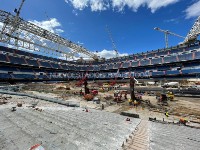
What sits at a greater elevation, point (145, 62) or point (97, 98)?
point (145, 62)

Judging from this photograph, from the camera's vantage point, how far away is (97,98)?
30344mm

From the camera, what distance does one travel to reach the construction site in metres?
10.4

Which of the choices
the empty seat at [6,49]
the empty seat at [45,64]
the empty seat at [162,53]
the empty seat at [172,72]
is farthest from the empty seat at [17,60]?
the empty seat at [162,53]

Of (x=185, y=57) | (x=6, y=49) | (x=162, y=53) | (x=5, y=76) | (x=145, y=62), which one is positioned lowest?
(x=5, y=76)

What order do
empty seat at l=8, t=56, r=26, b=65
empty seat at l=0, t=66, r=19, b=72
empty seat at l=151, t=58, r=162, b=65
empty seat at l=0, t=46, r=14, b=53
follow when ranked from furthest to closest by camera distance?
empty seat at l=151, t=58, r=162, b=65, empty seat at l=0, t=46, r=14, b=53, empty seat at l=8, t=56, r=26, b=65, empty seat at l=0, t=66, r=19, b=72

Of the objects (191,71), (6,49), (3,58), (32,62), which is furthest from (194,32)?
(6,49)

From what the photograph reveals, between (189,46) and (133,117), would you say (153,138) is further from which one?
(189,46)

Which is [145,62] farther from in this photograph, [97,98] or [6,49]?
[6,49]

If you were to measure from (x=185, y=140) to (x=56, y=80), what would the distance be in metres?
80.6

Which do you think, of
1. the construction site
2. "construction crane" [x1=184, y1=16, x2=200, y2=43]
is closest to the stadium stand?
the construction site

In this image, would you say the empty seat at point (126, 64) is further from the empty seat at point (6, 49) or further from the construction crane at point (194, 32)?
the empty seat at point (6, 49)

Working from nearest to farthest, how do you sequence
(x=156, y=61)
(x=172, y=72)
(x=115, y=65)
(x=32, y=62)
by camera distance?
1. (x=172, y=72)
2. (x=156, y=61)
3. (x=32, y=62)
4. (x=115, y=65)

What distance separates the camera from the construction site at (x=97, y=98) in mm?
10430

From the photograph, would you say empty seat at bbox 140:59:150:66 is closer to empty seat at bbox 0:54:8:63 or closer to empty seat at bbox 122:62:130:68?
empty seat at bbox 122:62:130:68
